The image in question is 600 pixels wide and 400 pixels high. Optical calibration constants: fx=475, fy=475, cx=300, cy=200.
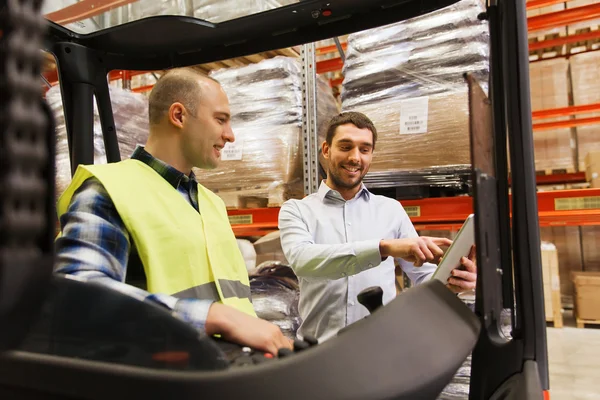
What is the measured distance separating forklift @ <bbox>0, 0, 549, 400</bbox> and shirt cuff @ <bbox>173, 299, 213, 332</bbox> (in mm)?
103

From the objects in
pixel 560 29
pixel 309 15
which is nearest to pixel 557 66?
pixel 560 29

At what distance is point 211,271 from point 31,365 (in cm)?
75

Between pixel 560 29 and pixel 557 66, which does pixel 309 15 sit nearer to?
pixel 557 66

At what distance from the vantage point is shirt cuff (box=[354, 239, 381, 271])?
1.93m

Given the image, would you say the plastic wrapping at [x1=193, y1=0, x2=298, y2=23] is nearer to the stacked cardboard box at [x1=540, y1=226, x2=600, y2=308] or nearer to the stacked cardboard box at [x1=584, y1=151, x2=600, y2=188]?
the stacked cardboard box at [x1=584, y1=151, x2=600, y2=188]

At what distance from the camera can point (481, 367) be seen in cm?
99

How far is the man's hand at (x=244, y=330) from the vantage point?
74cm

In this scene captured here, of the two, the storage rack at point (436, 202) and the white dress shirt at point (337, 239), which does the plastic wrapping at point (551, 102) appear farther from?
the white dress shirt at point (337, 239)

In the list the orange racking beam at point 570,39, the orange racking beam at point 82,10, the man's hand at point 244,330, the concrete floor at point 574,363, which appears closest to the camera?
the man's hand at point 244,330

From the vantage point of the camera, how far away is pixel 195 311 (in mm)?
799

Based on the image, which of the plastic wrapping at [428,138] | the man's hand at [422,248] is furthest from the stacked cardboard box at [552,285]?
the man's hand at [422,248]

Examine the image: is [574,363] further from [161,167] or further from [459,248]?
[161,167]

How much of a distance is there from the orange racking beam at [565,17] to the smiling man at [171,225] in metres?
3.44

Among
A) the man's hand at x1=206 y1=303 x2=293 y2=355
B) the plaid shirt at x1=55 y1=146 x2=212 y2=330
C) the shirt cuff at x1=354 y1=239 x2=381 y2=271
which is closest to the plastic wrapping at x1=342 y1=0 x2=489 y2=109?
the shirt cuff at x1=354 y1=239 x2=381 y2=271
